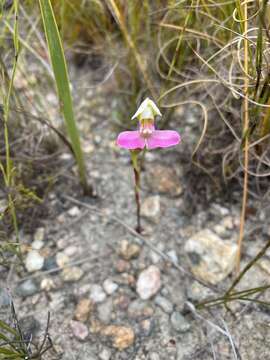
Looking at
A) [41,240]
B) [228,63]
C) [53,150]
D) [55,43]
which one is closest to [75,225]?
[41,240]

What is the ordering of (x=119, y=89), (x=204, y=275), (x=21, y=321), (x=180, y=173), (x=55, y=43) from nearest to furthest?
(x=55, y=43) < (x=21, y=321) < (x=204, y=275) < (x=180, y=173) < (x=119, y=89)

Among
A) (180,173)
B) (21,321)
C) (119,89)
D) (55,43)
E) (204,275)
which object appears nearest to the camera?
(55,43)

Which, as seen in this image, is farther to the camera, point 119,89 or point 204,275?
point 119,89

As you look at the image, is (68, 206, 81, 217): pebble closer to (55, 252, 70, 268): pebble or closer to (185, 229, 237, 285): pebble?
(55, 252, 70, 268): pebble

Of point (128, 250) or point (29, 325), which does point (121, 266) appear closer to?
point (128, 250)

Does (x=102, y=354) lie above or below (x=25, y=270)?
below

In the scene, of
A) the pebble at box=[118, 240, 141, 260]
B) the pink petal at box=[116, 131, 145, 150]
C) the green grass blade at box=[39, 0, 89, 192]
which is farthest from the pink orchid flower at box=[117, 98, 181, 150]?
the pebble at box=[118, 240, 141, 260]

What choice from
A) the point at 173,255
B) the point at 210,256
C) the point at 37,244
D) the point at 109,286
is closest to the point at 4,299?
the point at 37,244

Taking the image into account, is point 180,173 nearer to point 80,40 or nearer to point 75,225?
point 75,225
